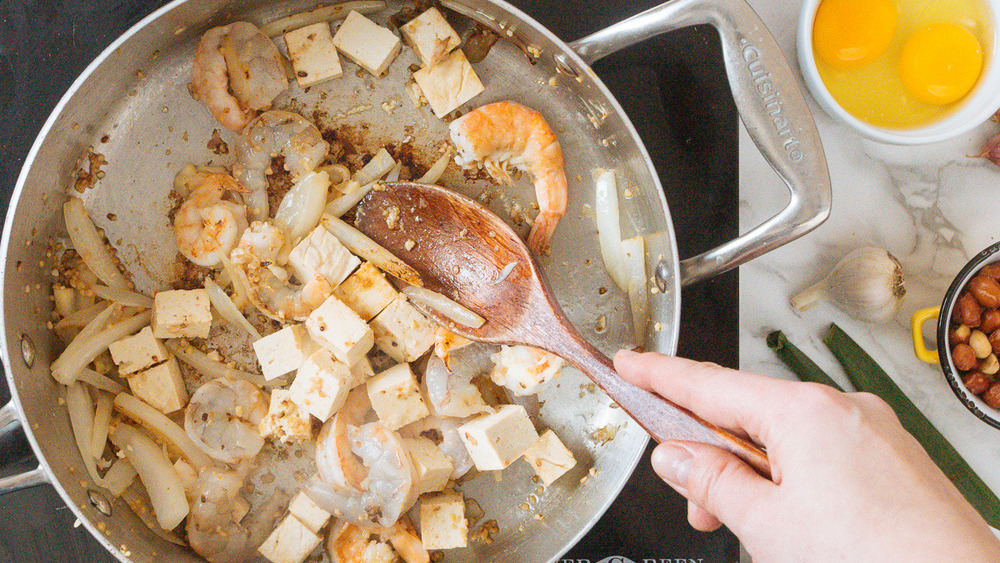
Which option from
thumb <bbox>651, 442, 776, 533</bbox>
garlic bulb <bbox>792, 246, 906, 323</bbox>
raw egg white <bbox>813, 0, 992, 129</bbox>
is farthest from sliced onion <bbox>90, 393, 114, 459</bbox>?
raw egg white <bbox>813, 0, 992, 129</bbox>

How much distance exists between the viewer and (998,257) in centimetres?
165

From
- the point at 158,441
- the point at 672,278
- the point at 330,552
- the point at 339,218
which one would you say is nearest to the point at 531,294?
the point at 672,278

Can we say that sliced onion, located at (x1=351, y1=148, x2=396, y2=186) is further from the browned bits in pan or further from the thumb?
the browned bits in pan

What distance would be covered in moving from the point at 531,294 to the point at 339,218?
60 centimetres

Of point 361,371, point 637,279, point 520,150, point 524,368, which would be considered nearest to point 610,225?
point 637,279

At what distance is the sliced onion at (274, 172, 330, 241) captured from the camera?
1673 mm

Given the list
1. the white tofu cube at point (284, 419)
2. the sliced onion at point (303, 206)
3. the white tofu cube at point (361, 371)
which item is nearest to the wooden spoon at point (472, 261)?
the sliced onion at point (303, 206)

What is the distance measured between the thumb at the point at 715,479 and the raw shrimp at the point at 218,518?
1.21m

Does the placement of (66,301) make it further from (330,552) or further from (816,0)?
(816,0)

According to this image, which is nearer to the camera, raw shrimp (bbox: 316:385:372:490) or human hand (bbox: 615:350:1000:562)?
human hand (bbox: 615:350:1000:562)

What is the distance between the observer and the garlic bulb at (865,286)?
1646 mm

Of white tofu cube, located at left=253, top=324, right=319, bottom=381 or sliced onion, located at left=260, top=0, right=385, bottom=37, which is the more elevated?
sliced onion, located at left=260, top=0, right=385, bottom=37

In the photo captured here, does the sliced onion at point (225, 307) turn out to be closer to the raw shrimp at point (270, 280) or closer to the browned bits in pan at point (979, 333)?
the raw shrimp at point (270, 280)

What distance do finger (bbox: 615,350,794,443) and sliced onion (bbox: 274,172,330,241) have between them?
936 mm
